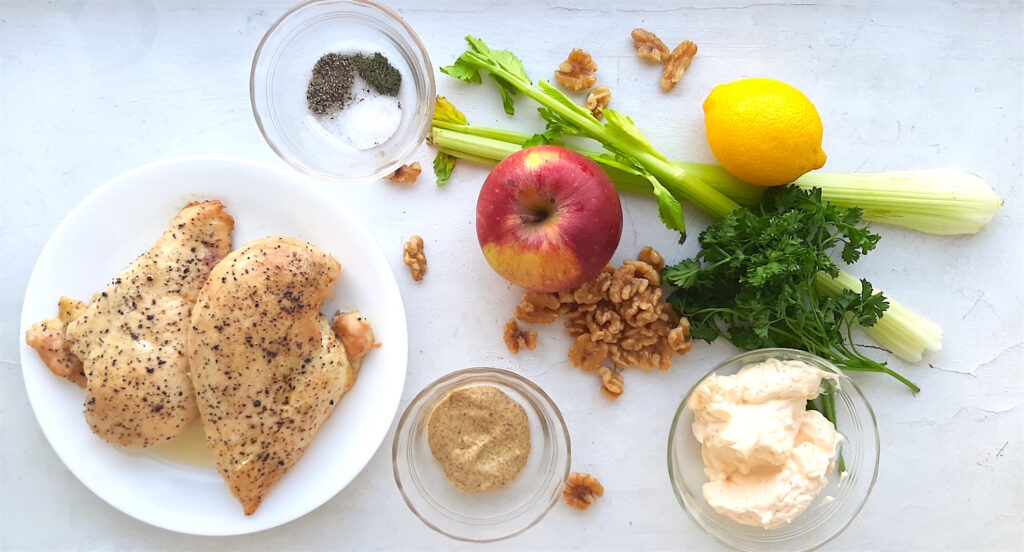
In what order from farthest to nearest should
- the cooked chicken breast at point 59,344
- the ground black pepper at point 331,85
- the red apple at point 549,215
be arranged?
the ground black pepper at point 331,85, the cooked chicken breast at point 59,344, the red apple at point 549,215

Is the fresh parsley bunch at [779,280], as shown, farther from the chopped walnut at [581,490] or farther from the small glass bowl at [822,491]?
the chopped walnut at [581,490]

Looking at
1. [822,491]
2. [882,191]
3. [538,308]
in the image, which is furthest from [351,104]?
[822,491]

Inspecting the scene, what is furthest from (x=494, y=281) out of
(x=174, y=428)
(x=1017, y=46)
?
(x=1017, y=46)

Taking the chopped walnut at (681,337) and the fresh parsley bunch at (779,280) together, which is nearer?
the fresh parsley bunch at (779,280)

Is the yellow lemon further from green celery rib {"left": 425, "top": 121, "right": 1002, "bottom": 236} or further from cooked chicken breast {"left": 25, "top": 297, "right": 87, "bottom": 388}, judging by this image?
A: cooked chicken breast {"left": 25, "top": 297, "right": 87, "bottom": 388}

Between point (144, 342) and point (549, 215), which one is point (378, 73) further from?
point (144, 342)

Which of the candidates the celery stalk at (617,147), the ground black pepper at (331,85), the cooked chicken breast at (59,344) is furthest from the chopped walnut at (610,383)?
the cooked chicken breast at (59,344)
